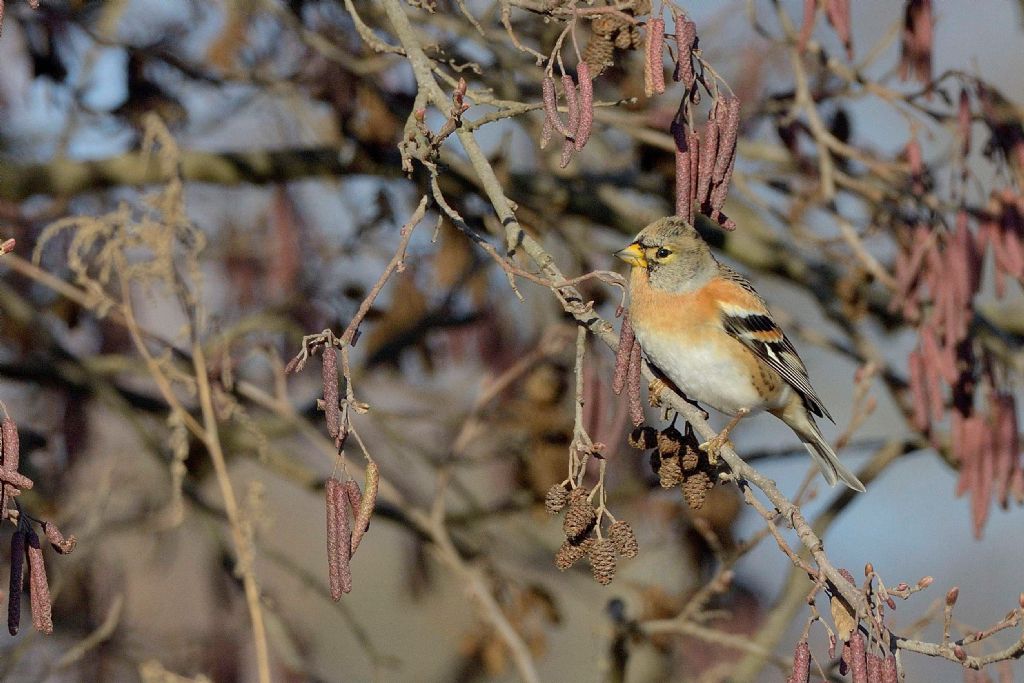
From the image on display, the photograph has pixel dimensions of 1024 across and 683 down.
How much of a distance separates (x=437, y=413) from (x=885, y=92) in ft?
7.77

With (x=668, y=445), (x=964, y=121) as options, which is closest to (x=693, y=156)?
(x=668, y=445)

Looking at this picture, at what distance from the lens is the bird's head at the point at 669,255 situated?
347cm

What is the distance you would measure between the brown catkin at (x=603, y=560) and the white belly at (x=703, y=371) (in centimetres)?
130

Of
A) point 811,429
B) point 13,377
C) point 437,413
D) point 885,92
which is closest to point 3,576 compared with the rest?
point 13,377

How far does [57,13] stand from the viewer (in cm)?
427

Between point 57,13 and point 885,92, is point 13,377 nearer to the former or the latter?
point 57,13

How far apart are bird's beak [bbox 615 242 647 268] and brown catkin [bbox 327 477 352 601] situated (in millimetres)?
1750

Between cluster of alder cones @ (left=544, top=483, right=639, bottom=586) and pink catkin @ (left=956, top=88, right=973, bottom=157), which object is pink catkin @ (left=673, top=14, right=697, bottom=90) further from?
pink catkin @ (left=956, top=88, right=973, bottom=157)

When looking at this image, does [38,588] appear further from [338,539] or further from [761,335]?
[761,335]

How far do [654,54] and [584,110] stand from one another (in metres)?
0.21

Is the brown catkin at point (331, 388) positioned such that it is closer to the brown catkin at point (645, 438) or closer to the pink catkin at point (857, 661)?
the brown catkin at point (645, 438)

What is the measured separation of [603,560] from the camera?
2164 millimetres

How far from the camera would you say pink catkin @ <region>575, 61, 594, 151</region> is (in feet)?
7.04

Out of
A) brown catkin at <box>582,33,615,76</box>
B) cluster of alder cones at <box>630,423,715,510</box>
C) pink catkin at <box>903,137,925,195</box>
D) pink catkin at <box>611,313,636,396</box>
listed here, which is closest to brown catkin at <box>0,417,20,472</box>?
pink catkin at <box>611,313,636,396</box>
